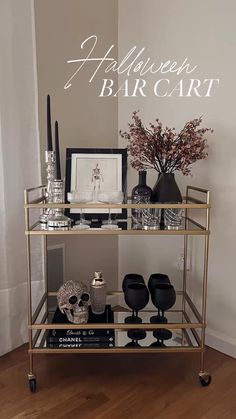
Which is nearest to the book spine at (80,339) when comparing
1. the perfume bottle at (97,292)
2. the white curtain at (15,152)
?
the perfume bottle at (97,292)

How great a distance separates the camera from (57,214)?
1.45 meters

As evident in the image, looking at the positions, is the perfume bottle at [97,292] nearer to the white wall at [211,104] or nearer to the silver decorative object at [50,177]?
the silver decorative object at [50,177]

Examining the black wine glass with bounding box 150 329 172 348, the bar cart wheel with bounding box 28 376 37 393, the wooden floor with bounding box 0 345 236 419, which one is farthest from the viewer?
the black wine glass with bounding box 150 329 172 348

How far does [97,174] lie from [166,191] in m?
0.32

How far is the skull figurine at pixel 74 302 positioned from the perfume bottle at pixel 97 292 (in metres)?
0.06

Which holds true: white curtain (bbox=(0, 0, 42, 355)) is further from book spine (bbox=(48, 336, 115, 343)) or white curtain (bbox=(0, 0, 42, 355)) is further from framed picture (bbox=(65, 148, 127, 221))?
book spine (bbox=(48, 336, 115, 343))

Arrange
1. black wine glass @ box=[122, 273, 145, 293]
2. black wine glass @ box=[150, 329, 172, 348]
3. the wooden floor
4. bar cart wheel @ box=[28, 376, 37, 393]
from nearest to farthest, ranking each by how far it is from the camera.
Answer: the wooden floor < bar cart wheel @ box=[28, 376, 37, 393] < black wine glass @ box=[150, 329, 172, 348] < black wine glass @ box=[122, 273, 145, 293]

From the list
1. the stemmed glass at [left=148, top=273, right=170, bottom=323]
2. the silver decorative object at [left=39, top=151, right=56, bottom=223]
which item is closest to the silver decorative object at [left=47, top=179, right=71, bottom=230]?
the silver decorative object at [left=39, top=151, right=56, bottom=223]

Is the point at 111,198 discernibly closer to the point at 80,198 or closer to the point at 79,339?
the point at 80,198

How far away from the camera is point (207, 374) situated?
1477 mm

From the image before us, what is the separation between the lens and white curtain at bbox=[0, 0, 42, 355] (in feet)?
5.08

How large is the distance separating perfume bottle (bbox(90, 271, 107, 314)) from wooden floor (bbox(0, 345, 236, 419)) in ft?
0.89

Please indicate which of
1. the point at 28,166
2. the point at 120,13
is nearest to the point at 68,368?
the point at 28,166

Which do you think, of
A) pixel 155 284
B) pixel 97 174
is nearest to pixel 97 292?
pixel 155 284
